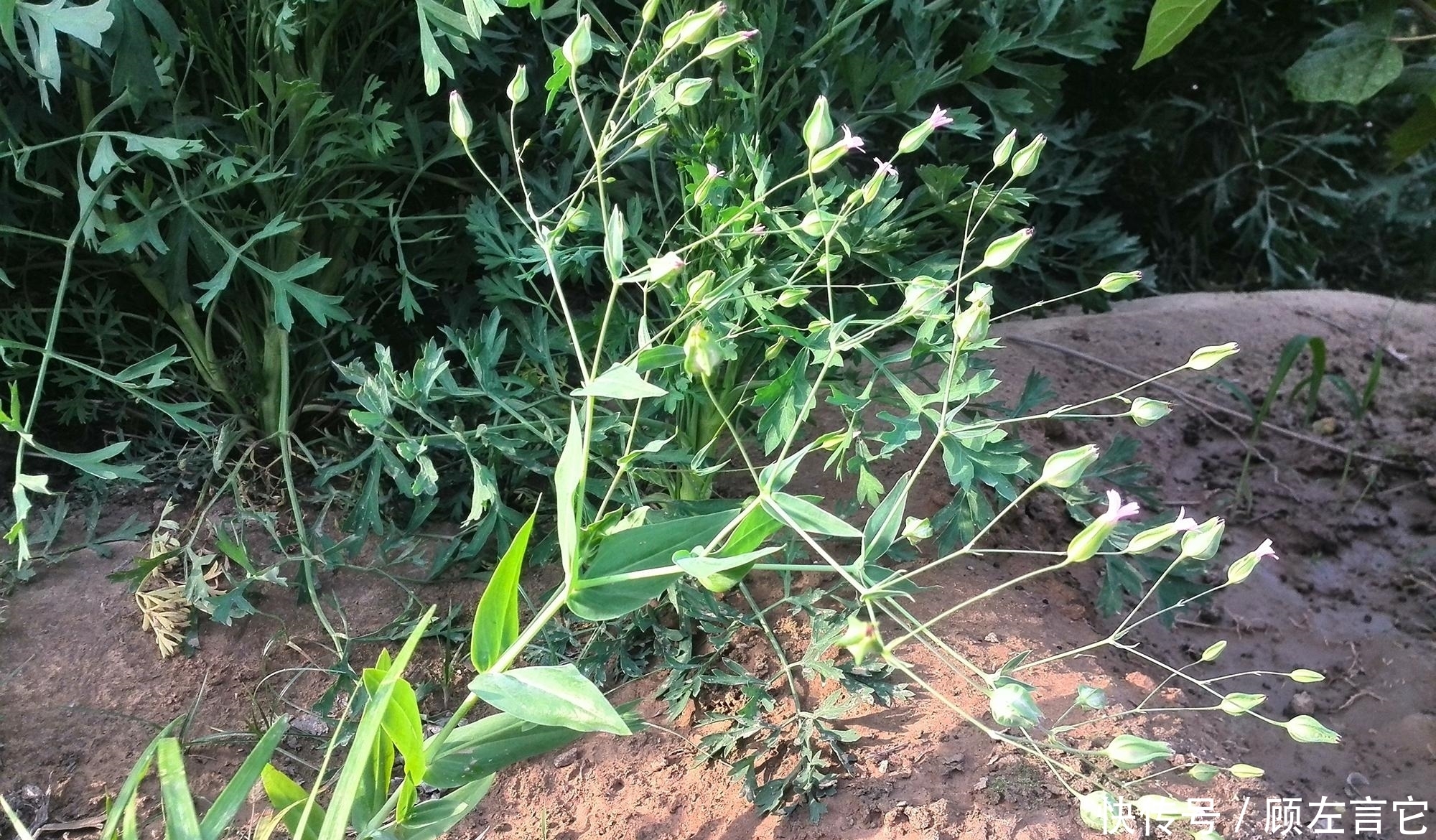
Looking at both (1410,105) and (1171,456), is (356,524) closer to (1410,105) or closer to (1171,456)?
(1171,456)

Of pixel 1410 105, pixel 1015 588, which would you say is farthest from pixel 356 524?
A: pixel 1410 105

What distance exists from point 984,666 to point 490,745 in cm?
54

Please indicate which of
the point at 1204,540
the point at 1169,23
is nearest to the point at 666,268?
the point at 1204,540

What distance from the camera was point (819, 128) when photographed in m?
0.70

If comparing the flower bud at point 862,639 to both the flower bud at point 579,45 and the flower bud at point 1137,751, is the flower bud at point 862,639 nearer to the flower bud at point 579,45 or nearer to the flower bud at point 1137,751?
the flower bud at point 1137,751

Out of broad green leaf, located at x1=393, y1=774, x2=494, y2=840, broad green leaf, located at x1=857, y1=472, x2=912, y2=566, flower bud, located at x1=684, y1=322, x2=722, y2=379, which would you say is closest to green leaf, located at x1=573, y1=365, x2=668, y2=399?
flower bud, located at x1=684, y1=322, x2=722, y2=379

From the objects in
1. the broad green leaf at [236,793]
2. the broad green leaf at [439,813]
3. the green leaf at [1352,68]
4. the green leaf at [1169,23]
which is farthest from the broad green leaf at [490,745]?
the green leaf at [1352,68]

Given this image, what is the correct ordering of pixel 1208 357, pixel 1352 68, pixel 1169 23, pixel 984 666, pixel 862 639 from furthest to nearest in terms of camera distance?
pixel 1352 68 < pixel 1169 23 < pixel 984 666 < pixel 1208 357 < pixel 862 639

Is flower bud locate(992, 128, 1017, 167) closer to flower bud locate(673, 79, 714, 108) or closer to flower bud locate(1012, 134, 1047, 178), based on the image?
flower bud locate(1012, 134, 1047, 178)

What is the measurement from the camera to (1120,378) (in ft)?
5.59

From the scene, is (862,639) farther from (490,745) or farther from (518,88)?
(518,88)

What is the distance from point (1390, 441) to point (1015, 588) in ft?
3.37

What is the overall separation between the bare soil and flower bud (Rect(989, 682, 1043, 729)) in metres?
0.34

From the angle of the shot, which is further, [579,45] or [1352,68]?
[1352,68]
